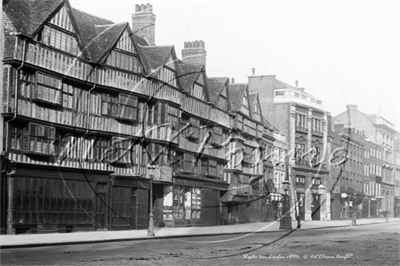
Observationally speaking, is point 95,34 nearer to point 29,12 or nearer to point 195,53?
point 29,12

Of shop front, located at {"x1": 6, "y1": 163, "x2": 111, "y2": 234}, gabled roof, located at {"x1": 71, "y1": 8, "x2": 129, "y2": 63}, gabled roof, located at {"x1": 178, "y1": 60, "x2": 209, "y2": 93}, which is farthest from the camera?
gabled roof, located at {"x1": 178, "y1": 60, "x2": 209, "y2": 93}

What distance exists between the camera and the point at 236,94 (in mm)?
59062

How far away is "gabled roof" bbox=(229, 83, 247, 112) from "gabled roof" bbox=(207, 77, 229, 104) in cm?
391

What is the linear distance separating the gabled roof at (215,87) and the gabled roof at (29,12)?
22289 millimetres

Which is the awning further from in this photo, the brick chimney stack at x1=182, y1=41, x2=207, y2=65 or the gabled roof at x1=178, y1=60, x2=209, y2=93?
the gabled roof at x1=178, y1=60, x2=209, y2=93

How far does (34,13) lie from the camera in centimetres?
3180

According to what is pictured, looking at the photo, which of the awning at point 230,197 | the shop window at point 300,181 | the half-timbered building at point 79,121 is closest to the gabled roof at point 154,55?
the half-timbered building at point 79,121

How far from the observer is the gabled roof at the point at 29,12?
3073 centimetres

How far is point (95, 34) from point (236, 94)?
24528 millimetres

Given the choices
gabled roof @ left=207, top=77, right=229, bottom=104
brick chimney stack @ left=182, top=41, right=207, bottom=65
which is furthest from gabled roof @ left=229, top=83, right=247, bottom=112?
brick chimney stack @ left=182, top=41, right=207, bottom=65

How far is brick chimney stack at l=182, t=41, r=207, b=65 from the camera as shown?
174ft

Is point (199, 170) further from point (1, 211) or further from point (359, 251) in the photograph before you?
point (359, 251)

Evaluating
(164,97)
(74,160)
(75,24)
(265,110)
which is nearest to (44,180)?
(74,160)

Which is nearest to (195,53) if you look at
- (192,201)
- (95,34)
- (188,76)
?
(188,76)
